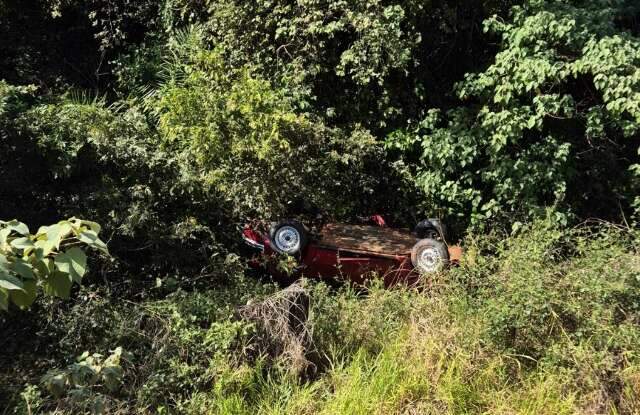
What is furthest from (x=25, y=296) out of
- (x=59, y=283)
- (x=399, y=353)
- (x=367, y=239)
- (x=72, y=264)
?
(x=367, y=239)

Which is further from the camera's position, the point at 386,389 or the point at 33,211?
the point at 33,211

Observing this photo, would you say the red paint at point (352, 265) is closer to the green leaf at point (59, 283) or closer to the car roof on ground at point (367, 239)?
the car roof on ground at point (367, 239)

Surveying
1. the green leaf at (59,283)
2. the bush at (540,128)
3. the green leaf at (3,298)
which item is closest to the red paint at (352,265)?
the bush at (540,128)

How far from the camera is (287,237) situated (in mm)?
5227

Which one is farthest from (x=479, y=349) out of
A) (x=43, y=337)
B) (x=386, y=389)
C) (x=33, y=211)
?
(x=33, y=211)

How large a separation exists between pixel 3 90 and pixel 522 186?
4552 mm

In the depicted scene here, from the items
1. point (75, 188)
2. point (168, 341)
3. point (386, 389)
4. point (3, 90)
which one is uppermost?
point (3, 90)

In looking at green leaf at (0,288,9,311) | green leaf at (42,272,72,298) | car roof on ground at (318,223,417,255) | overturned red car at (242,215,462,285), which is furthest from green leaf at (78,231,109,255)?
car roof on ground at (318,223,417,255)

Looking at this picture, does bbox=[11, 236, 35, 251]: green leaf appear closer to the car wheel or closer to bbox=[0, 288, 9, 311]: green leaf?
bbox=[0, 288, 9, 311]: green leaf

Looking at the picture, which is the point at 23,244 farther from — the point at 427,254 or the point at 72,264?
the point at 427,254

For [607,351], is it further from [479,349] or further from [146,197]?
[146,197]

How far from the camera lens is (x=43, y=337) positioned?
155 inches

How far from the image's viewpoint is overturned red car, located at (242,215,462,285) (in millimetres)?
5195

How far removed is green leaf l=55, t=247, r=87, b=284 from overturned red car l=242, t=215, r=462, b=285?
10.6 feet
